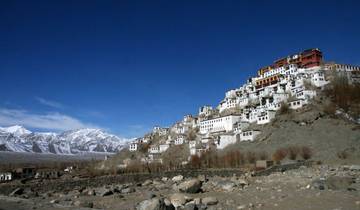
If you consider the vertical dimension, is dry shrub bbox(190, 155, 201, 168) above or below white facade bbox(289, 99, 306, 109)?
below

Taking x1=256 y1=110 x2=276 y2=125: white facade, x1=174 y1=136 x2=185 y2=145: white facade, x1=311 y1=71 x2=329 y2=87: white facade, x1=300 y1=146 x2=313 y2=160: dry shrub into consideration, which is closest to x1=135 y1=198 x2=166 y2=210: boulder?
x1=300 y1=146 x2=313 y2=160: dry shrub

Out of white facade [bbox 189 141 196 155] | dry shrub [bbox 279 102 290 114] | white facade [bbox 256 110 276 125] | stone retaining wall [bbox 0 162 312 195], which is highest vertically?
dry shrub [bbox 279 102 290 114]

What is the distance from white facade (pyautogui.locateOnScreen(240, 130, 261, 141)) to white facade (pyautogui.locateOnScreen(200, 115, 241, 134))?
11257 millimetres

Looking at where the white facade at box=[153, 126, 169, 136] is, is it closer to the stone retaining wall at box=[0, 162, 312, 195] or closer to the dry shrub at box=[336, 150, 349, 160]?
the stone retaining wall at box=[0, 162, 312, 195]

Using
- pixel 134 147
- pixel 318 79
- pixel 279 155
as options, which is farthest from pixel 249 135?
pixel 134 147

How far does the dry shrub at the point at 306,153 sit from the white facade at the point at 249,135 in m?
19.2

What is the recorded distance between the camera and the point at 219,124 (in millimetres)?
94750

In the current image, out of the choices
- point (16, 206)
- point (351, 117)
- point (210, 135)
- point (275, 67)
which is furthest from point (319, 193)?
point (275, 67)

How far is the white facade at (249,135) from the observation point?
75938 millimetres

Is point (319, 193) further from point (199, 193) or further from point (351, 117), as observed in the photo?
point (351, 117)

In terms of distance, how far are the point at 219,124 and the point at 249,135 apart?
1848cm

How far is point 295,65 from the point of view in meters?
96.1

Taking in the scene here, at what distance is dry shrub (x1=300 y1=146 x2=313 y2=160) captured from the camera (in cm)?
5341

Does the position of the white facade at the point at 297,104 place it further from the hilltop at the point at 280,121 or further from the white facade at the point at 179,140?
the white facade at the point at 179,140
